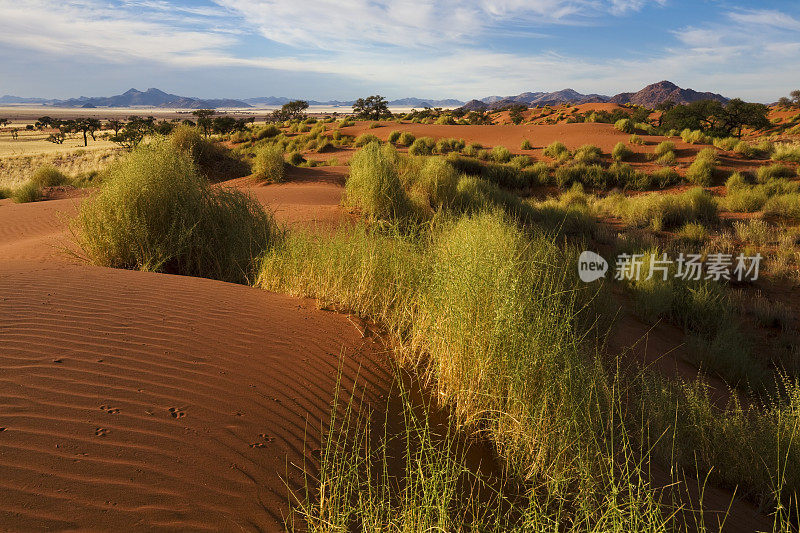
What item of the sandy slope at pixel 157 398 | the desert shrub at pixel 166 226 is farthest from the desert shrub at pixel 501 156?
the sandy slope at pixel 157 398

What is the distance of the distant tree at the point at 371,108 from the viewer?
5407cm

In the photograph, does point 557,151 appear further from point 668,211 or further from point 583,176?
point 668,211

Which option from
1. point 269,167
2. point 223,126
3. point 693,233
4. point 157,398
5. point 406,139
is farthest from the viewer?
point 223,126

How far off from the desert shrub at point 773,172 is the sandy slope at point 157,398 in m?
18.6

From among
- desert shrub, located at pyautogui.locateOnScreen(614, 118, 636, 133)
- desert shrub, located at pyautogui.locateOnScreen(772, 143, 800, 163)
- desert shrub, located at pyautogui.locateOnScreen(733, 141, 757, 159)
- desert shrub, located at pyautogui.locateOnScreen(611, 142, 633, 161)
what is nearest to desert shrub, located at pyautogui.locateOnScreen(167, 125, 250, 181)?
desert shrub, located at pyautogui.locateOnScreen(611, 142, 633, 161)

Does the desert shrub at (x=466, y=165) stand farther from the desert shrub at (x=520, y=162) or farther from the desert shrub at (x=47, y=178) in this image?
the desert shrub at (x=47, y=178)

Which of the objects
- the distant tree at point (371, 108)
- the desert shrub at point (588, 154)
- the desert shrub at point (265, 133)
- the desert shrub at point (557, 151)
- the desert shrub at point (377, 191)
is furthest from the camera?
the distant tree at point (371, 108)

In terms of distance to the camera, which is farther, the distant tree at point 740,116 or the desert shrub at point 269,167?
the distant tree at point 740,116

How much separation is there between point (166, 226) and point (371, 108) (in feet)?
169

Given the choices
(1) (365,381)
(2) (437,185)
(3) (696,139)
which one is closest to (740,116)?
(3) (696,139)

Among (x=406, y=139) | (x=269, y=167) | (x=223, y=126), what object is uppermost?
(x=223, y=126)

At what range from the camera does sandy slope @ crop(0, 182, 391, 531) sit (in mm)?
2250

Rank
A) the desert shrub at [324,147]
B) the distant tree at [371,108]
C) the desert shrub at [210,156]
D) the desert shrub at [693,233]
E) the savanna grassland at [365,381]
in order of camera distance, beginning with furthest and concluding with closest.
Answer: the distant tree at [371,108] < the desert shrub at [324,147] < the desert shrub at [210,156] < the desert shrub at [693,233] < the savanna grassland at [365,381]

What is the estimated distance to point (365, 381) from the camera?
3859 millimetres
